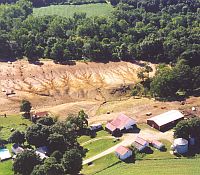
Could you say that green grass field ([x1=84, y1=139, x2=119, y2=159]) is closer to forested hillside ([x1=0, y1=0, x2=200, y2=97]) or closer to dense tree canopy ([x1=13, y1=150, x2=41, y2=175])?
dense tree canopy ([x1=13, y1=150, x2=41, y2=175])

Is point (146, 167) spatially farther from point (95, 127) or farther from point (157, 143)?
point (95, 127)

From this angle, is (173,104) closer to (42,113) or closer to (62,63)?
(42,113)

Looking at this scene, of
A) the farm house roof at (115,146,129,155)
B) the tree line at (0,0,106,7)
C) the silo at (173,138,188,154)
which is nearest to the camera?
the farm house roof at (115,146,129,155)

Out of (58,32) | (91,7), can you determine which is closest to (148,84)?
(58,32)

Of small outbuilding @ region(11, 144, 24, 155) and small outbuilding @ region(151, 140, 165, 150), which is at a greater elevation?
small outbuilding @ region(11, 144, 24, 155)

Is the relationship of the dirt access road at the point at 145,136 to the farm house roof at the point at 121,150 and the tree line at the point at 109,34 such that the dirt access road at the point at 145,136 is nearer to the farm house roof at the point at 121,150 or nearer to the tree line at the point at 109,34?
the farm house roof at the point at 121,150

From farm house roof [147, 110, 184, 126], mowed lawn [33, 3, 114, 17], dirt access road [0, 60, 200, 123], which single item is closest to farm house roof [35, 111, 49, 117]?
dirt access road [0, 60, 200, 123]

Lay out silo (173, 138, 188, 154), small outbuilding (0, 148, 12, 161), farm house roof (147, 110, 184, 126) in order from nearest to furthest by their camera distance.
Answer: small outbuilding (0, 148, 12, 161)
silo (173, 138, 188, 154)
farm house roof (147, 110, 184, 126)
